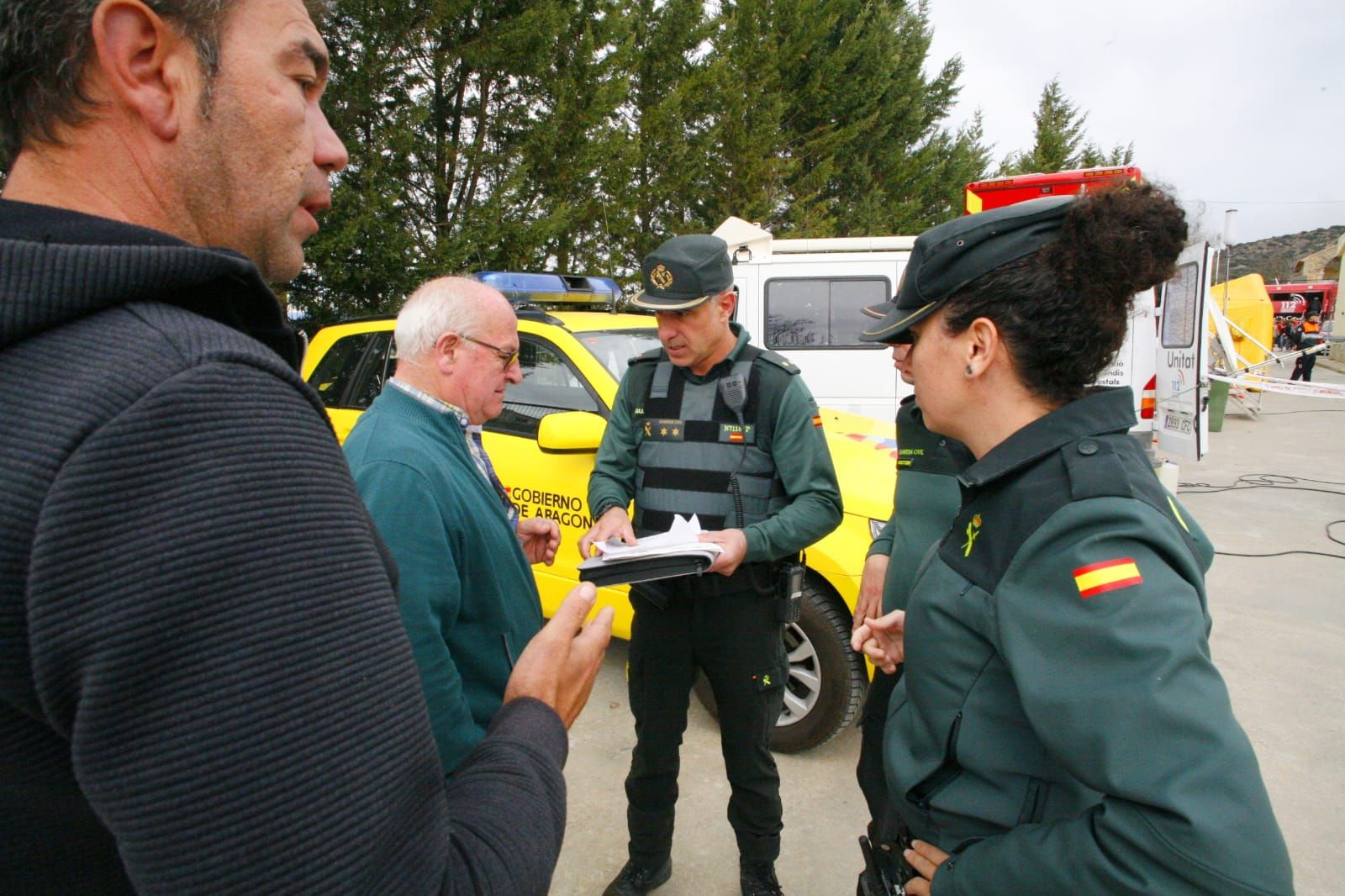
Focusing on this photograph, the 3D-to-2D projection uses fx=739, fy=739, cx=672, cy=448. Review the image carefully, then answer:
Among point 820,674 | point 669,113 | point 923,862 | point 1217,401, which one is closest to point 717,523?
point 820,674

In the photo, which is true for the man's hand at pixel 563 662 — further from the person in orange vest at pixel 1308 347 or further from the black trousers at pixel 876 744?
the person in orange vest at pixel 1308 347

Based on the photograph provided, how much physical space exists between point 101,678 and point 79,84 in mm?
559

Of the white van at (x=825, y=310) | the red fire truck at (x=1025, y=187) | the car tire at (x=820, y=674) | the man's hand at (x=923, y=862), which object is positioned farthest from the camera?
the white van at (x=825, y=310)

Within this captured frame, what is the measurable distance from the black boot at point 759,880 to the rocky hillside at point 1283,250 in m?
86.0

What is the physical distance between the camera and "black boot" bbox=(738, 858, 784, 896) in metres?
2.46

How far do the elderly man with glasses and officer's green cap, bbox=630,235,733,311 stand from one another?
28.5 inches

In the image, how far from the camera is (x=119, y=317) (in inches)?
22.9

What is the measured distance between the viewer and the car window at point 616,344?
147 inches

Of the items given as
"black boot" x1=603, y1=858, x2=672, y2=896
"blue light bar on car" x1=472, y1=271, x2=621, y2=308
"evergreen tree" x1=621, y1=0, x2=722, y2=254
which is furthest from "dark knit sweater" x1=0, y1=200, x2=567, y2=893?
"evergreen tree" x1=621, y1=0, x2=722, y2=254

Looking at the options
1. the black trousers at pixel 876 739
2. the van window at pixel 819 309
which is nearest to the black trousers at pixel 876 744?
the black trousers at pixel 876 739

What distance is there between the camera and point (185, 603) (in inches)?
20.6

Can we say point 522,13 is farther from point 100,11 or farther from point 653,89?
point 100,11

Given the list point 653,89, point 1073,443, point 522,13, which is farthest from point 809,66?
point 1073,443

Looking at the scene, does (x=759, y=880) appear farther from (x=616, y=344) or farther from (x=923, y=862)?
(x=616, y=344)
